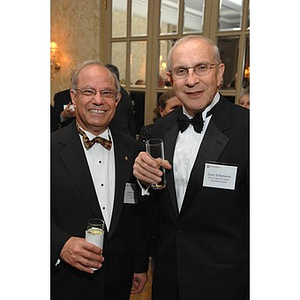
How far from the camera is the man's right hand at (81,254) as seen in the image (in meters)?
1.32

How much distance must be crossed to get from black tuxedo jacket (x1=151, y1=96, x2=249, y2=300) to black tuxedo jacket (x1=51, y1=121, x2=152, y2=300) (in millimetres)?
217

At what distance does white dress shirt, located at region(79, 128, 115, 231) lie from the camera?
1.56 m

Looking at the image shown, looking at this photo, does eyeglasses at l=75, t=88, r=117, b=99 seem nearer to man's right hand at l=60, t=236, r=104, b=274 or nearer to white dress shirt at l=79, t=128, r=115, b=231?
white dress shirt at l=79, t=128, r=115, b=231

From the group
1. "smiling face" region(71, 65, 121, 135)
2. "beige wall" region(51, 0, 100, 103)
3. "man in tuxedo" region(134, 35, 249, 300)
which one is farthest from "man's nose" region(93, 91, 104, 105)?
"beige wall" region(51, 0, 100, 103)

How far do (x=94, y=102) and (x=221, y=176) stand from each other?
648 mm

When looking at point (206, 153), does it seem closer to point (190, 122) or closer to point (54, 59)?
point (190, 122)

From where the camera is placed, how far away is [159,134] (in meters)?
1.65

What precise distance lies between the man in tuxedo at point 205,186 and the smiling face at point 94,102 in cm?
30

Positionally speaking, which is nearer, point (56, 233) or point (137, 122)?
point (56, 233)

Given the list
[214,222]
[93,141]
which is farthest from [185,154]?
[93,141]

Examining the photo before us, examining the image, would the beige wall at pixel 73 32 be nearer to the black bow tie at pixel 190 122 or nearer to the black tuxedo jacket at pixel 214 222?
the black bow tie at pixel 190 122

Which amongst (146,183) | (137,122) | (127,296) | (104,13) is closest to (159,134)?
(146,183)
